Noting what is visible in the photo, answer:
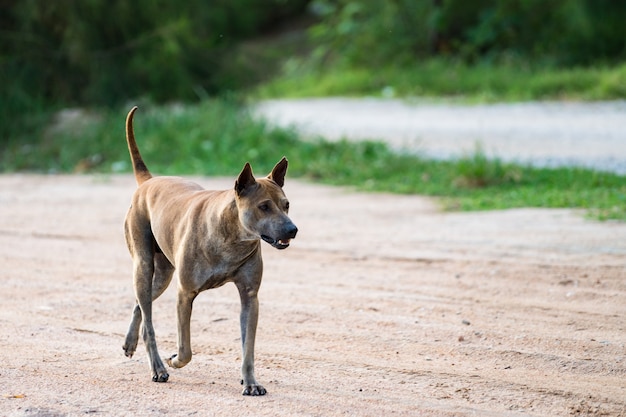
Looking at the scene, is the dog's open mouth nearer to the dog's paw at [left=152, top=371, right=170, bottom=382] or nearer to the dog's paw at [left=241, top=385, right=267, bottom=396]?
the dog's paw at [left=241, top=385, right=267, bottom=396]

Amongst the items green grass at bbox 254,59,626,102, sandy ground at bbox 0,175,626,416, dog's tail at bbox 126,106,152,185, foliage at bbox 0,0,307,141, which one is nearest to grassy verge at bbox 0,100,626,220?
foliage at bbox 0,0,307,141

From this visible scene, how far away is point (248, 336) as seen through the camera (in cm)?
516

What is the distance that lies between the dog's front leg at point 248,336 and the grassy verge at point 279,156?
15.9 feet

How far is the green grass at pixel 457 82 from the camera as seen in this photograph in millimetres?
18562

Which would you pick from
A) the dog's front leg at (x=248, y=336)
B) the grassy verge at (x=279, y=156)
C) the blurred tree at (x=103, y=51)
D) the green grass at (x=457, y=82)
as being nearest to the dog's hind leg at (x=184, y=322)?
the dog's front leg at (x=248, y=336)

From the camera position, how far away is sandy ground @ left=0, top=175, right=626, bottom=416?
16.6ft

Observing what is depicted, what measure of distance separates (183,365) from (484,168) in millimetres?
6911

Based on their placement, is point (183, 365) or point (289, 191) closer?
point (183, 365)

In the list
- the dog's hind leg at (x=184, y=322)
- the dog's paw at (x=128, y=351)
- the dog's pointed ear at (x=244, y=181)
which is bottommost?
the dog's paw at (x=128, y=351)

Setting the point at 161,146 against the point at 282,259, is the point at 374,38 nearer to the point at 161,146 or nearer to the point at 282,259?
the point at 161,146

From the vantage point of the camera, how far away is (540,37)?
78.4 feet

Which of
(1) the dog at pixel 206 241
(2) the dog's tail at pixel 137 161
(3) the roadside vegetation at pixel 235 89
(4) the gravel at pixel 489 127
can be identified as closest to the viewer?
(1) the dog at pixel 206 241

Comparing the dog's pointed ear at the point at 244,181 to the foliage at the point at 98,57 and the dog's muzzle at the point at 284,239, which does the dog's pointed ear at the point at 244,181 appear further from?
the foliage at the point at 98,57

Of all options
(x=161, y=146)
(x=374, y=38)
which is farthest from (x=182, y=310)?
(x=374, y=38)
